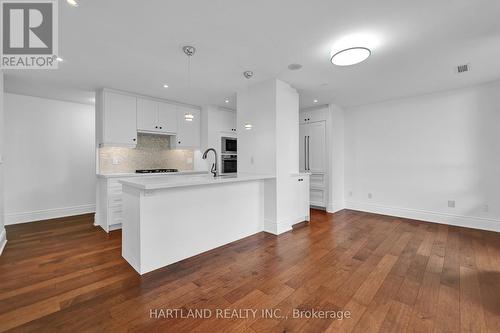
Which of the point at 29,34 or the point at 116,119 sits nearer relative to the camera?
the point at 29,34

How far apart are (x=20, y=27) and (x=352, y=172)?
20.0 ft

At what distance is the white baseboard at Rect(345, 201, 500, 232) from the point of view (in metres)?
3.64

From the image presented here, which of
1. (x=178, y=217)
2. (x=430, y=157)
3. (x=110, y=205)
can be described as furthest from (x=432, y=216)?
(x=110, y=205)

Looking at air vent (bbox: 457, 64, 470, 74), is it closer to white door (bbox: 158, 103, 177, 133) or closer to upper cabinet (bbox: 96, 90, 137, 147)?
white door (bbox: 158, 103, 177, 133)

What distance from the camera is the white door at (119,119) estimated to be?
3.84 metres

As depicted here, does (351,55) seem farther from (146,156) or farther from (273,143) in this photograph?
(146,156)

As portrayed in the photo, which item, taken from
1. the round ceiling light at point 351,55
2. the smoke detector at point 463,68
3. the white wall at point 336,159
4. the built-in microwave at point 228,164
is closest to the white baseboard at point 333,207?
the white wall at point 336,159

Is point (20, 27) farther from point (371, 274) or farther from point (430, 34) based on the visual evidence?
point (371, 274)

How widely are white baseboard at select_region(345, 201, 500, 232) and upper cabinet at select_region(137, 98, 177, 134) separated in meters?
4.75

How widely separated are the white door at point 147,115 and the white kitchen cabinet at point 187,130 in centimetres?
53

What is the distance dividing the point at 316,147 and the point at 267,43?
328 centimetres

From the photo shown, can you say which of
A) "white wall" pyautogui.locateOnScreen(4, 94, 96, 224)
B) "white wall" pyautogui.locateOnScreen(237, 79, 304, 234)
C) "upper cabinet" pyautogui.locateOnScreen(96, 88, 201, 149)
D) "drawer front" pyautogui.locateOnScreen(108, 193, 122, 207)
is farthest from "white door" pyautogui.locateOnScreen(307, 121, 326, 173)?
"white wall" pyautogui.locateOnScreen(4, 94, 96, 224)

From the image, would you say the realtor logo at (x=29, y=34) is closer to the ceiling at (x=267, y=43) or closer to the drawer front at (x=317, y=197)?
the ceiling at (x=267, y=43)

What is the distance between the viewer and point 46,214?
4.39 m
